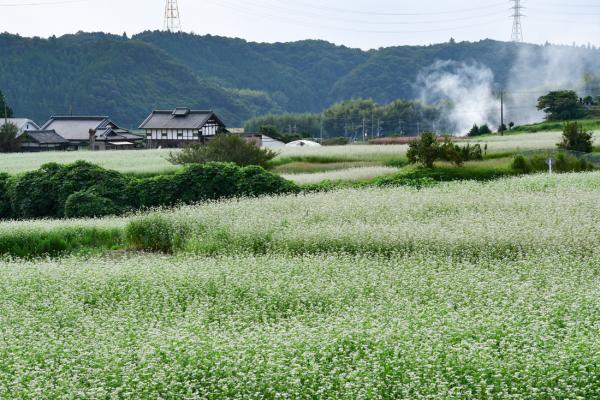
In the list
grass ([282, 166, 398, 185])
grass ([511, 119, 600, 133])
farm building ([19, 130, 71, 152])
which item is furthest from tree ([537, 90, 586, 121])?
farm building ([19, 130, 71, 152])

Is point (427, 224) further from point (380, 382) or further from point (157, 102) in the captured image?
point (157, 102)

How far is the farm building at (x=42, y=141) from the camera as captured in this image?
305 feet

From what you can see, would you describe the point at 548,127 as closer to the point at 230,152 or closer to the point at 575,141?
the point at 575,141

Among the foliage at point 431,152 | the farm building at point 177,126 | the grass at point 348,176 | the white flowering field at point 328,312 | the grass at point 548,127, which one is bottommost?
the white flowering field at point 328,312

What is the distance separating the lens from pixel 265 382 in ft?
33.3

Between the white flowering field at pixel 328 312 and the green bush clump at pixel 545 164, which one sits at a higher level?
the green bush clump at pixel 545 164

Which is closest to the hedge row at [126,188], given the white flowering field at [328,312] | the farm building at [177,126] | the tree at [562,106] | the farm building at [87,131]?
the white flowering field at [328,312]

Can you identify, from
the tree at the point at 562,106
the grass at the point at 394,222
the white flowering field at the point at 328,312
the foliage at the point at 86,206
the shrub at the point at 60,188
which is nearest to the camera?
the white flowering field at the point at 328,312

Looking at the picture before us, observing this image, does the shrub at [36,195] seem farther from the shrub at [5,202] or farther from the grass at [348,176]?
the grass at [348,176]

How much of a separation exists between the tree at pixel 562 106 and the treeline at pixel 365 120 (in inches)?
1771

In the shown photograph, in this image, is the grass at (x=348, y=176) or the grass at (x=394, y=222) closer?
the grass at (x=394, y=222)

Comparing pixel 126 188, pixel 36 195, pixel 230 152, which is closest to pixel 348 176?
pixel 230 152

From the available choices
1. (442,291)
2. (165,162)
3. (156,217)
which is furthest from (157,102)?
(442,291)

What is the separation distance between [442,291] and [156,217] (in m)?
12.7
